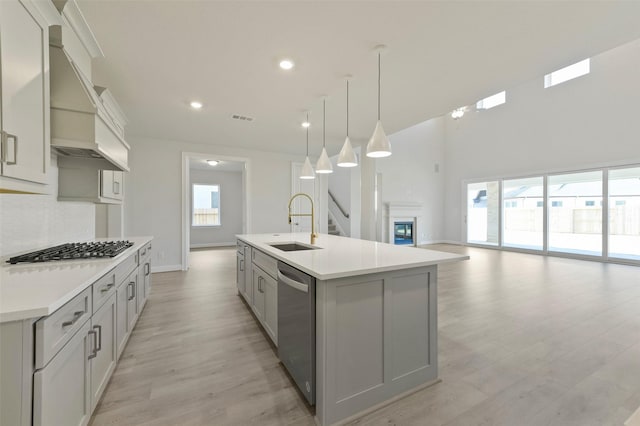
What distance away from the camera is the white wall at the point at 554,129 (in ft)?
18.0

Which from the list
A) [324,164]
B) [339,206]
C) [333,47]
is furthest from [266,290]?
[339,206]

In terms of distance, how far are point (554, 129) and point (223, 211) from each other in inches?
393

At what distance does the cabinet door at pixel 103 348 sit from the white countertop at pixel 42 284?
25 centimetres

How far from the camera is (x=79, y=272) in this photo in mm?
1445

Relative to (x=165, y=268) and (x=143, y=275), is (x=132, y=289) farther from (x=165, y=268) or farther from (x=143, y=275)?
(x=165, y=268)

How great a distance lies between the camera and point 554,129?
21.5ft

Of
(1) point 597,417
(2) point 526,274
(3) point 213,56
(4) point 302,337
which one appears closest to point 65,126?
(3) point 213,56

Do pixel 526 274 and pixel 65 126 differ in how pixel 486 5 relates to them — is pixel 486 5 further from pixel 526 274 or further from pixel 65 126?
pixel 526 274

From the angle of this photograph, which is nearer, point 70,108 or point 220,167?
point 70,108

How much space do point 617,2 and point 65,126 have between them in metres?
3.78

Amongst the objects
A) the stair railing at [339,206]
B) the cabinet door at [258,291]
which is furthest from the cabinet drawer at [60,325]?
the stair railing at [339,206]

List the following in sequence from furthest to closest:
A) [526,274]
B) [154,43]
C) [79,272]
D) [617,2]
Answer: [526,274] → [154,43] → [617,2] → [79,272]

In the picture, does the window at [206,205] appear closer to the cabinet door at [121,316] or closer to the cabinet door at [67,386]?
the cabinet door at [121,316]

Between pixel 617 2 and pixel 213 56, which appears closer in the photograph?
pixel 617 2
